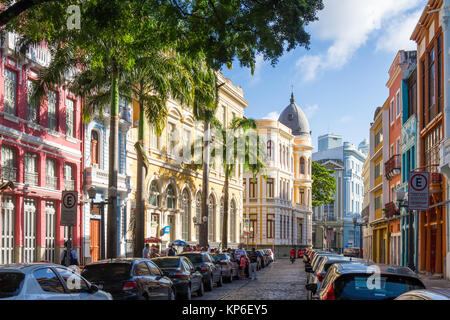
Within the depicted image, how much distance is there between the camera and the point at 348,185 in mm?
120250

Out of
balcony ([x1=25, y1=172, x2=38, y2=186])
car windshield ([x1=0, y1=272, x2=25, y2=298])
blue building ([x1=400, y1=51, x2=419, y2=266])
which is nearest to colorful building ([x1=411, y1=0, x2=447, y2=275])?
blue building ([x1=400, y1=51, x2=419, y2=266])

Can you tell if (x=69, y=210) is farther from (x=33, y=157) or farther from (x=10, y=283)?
(x=33, y=157)

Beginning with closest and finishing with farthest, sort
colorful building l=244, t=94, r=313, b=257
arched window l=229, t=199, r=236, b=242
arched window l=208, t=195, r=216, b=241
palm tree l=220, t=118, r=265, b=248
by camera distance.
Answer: palm tree l=220, t=118, r=265, b=248, arched window l=208, t=195, r=216, b=241, arched window l=229, t=199, r=236, b=242, colorful building l=244, t=94, r=313, b=257

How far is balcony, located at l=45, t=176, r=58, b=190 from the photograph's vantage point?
3005 cm

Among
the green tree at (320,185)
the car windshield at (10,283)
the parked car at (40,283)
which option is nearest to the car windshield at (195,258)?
the parked car at (40,283)

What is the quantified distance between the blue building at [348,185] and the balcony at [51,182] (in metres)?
89.9

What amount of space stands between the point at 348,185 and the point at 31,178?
9647 centimetres

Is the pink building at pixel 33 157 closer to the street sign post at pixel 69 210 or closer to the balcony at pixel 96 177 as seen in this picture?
the balcony at pixel 96 177

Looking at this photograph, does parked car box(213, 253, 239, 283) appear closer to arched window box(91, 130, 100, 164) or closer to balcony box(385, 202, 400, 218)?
arched window box(91, 130, 100, 164)

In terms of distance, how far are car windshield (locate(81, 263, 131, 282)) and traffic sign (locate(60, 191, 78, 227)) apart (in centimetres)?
178

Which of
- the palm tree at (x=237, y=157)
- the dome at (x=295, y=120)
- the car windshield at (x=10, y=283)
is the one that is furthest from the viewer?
the dome at (x=295, y=120)

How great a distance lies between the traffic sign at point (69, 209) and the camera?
51.6 feet
